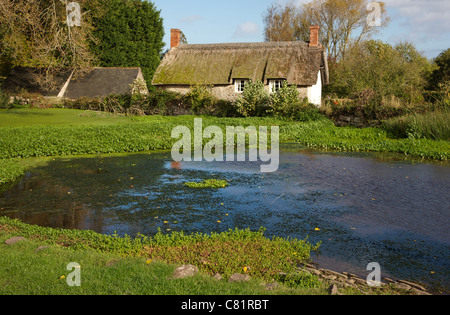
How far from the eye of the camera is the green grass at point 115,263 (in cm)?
448

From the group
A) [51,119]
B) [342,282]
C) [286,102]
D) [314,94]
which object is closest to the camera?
[342,282]

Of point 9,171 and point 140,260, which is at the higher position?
point 9,171

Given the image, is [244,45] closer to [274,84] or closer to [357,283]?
[274,84]

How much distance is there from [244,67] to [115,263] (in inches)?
1198

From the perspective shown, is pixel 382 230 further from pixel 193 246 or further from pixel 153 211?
pixel 153 211

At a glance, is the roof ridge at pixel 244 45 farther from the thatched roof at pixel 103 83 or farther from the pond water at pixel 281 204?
the pond water at pixel 281 204

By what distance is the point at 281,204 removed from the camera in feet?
29.3

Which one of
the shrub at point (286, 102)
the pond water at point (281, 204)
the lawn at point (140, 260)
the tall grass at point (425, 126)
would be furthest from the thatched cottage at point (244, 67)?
the lawn at point (140, 260)

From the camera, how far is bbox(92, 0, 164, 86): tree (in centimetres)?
4128

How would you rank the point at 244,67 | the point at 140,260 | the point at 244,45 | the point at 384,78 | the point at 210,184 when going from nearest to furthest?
the point at 140,260, the point at 210,184, the point at 384,78, the point at 244,67, the point at 244,45

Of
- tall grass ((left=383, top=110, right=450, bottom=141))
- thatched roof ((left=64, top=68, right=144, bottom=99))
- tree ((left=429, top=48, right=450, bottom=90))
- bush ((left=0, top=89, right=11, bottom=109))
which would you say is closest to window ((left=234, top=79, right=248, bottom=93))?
thatched roof ((left=64, top=68, right=144, bottom=99))

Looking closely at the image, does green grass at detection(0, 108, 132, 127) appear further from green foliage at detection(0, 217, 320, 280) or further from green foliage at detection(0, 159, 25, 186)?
green foliage at detection(0, 217, 320, 280)

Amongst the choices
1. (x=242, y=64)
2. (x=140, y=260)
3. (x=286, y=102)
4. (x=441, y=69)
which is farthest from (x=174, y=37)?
(x=140, y=260)
